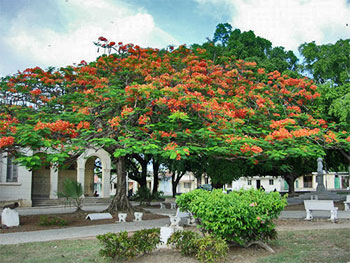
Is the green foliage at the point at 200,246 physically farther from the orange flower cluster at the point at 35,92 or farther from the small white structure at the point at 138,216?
the orange flower cluster at the point at 35,92

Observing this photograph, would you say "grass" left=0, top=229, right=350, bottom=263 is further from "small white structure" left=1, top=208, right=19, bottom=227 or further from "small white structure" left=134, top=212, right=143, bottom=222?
"small white structure" left=134, top=212, right=143, bottom=222

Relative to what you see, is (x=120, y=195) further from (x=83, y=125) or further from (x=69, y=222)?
(x=83, y=125)

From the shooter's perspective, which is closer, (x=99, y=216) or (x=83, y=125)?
(x=83, y=125)

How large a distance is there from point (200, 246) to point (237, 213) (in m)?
0.91

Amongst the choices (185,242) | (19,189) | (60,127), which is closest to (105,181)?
(19,189)

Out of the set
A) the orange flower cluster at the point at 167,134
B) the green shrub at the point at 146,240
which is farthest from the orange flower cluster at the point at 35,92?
the green shrub at the point at 146,240

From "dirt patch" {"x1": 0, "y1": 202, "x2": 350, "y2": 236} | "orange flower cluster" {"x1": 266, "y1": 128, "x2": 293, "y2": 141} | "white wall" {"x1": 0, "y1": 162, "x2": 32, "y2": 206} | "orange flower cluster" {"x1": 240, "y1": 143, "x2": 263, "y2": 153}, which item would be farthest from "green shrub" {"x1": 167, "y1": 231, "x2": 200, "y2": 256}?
"white wall" {"x1": 0, "y1": 162, "x2": 32, "y2": 206}

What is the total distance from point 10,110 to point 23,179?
9471mm

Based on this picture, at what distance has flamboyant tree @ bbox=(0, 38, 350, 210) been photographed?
10.7 metres

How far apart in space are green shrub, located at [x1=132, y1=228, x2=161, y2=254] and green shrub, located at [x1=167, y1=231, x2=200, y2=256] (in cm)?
30

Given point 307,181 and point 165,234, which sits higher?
point 165,234

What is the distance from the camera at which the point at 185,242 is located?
6.80 m

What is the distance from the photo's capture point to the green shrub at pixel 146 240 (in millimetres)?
6703

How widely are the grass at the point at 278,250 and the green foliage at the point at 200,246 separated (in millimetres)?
623
